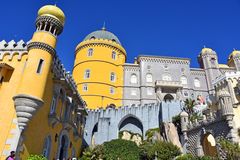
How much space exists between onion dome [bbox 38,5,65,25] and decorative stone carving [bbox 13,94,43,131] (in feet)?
23.4

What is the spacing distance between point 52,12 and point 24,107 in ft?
26.6

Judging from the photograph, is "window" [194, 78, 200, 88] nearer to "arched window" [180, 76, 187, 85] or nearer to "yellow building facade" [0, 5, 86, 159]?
"arched window" [180, 76, 187, 85]

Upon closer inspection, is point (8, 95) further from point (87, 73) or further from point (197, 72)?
point (197, 72)

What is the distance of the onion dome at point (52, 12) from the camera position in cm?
1789

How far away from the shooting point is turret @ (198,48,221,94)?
51.7m

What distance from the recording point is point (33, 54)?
16.5 m

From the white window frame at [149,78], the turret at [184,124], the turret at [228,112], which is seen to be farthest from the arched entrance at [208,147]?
the white window frame at [149,78]

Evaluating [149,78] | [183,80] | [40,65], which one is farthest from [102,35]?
[40,65]

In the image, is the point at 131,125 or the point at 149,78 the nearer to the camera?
the point at 131,125

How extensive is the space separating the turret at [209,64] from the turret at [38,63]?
4210 cm

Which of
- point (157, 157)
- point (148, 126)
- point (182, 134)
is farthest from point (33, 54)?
point (148, 126)

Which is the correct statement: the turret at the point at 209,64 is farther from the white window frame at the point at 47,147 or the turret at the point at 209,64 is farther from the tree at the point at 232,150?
the white window frame at the point at 47,147

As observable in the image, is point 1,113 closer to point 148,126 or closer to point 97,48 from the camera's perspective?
point 148,126

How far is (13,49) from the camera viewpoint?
57.4ft
